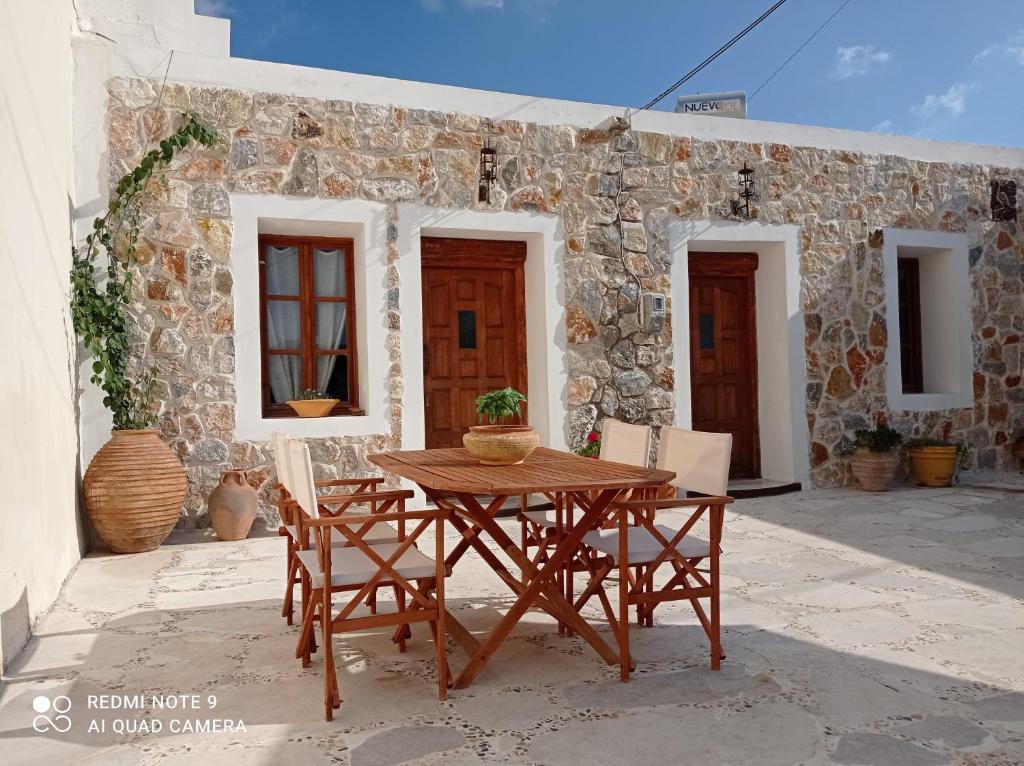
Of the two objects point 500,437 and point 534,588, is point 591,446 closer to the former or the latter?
point 500,437

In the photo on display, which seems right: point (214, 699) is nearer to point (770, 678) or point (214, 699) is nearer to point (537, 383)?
point (770, 678)

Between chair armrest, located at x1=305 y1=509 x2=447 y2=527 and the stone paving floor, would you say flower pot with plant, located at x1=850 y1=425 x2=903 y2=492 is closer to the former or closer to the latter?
the stone paving floor

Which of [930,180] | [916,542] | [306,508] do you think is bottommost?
[916,542]

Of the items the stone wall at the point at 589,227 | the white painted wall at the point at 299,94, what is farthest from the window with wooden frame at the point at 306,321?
the white painted wall at the point at 299,94

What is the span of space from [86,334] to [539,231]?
3.18 m

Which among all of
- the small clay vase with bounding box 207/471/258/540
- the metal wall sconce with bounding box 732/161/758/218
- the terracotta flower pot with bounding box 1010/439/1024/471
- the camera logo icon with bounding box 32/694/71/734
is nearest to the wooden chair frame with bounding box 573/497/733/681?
the camera logo icon with bounding box 32/694/71/734

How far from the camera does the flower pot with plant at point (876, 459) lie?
6562 millimetres

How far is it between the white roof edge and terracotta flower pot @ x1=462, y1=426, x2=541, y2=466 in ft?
12.0

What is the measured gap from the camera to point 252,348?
532cm

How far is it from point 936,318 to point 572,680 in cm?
654

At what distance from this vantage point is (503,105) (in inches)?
235

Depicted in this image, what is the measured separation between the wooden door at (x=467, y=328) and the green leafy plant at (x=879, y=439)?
9.67ft

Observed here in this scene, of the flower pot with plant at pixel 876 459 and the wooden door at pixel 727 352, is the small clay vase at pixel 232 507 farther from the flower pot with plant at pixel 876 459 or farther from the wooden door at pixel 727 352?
the flower pot with plant at pixel 876 459

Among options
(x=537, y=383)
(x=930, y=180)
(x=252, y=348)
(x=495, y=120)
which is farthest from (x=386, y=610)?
(x=930, y=180)
